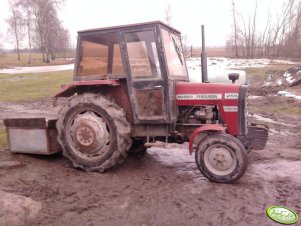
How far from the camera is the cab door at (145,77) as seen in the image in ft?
17.3

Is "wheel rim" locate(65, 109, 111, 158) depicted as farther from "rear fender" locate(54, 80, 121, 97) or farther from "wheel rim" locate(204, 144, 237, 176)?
"wheel rim" locate(204, 144, 237, 176)

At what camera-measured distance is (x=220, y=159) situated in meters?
4.96

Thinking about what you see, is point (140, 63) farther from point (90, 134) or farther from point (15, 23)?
point (15, 23)

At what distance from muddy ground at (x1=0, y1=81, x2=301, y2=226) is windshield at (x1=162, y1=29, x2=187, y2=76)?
5.82 ft

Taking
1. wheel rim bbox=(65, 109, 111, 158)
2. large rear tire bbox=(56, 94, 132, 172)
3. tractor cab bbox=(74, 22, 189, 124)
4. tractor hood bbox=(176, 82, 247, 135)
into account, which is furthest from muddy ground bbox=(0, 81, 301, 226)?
tractor cab bbox=(74, 22, 189, 124)

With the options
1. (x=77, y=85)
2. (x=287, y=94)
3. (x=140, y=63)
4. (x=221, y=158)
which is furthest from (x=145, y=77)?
(x=287, y=94)

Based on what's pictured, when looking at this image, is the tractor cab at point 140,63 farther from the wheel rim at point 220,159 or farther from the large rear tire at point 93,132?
the wheel rim at point 220,159

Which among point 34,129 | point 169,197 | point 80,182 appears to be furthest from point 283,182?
point 34,129

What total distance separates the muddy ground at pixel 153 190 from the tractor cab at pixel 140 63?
106 centimetres

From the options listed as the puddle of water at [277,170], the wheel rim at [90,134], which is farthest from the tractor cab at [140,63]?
the puddle of water at [277,170]

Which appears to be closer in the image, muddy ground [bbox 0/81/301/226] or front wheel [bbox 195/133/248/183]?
muddy ground [bbox 0/81/301/226]

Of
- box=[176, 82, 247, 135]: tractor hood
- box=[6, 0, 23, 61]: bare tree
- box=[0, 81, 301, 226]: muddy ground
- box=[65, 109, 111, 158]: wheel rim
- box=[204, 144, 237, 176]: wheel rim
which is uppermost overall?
box=[6, 0, 23, 61]: bare tree

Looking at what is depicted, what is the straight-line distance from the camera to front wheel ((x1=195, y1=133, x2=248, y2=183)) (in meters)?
4.84

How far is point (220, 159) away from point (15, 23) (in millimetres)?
49534
